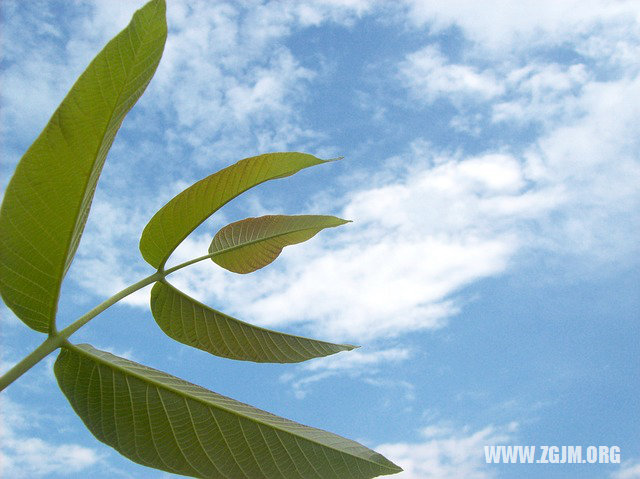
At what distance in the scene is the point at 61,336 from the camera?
81 centimetres

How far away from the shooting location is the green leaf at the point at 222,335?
100 centimetres

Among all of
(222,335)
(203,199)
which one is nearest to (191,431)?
(222,335)

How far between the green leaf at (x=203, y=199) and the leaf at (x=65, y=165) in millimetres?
131

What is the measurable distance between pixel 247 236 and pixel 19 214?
401 millimetres

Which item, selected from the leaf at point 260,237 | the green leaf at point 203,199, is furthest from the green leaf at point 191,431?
the leaf at point 260,237

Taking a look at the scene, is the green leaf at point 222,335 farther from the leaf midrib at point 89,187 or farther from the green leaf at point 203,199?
the leaf midrib at point 89,187

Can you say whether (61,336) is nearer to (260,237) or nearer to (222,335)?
(222,335)

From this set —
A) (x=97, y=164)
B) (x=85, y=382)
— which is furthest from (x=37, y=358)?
(x=97, y=164)

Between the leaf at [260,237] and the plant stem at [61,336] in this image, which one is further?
the leaf at [260,237]

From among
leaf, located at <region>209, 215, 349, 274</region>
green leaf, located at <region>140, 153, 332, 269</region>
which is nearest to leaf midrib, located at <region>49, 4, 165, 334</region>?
green leaf, located at <region>140, 153, 332, 269</region>

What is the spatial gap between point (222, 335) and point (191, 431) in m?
0.17

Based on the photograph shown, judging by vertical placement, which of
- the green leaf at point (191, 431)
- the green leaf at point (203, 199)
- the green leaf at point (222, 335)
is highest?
the green leaf at point (203, 199)

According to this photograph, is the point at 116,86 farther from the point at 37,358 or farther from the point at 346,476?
the point at 346,476

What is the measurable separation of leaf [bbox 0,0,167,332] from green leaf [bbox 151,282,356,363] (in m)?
0.22
